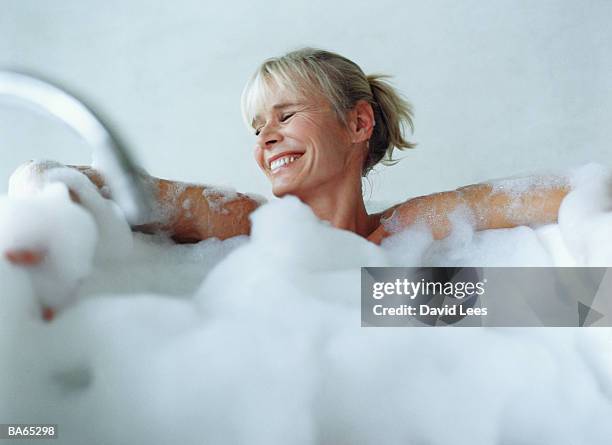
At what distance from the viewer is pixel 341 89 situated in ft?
4.68

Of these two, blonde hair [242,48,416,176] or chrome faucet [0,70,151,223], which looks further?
blonde hair [242,48,416,176]

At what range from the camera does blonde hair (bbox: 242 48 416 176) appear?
1.41 meters

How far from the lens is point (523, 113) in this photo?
1462mm

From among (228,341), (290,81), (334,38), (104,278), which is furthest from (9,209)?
(334,38)

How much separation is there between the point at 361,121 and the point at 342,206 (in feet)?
0.60

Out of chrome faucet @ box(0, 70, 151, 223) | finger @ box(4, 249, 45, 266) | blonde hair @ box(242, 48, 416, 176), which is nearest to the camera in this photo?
finger @ box(4, 249, 45, 266)

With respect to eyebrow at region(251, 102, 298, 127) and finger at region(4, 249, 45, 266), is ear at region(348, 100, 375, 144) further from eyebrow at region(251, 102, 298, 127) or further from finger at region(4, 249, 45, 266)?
finger at region(4, 249, 45, 266)

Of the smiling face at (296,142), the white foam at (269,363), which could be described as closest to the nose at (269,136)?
the smiling face at (296,142)

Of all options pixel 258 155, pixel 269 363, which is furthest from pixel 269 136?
pixel 269 363

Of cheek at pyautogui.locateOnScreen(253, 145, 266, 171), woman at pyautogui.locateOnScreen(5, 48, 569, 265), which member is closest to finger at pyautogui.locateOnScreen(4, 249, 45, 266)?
woman at pyautogui.locateOnScreen(5, 48, 569, 265)

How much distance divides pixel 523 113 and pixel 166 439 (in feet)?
3.04

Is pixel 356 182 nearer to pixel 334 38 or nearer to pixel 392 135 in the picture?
pixel 392 135

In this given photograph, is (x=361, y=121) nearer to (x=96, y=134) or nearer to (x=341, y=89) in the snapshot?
(x=341, y=89)

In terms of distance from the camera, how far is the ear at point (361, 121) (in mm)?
1433
